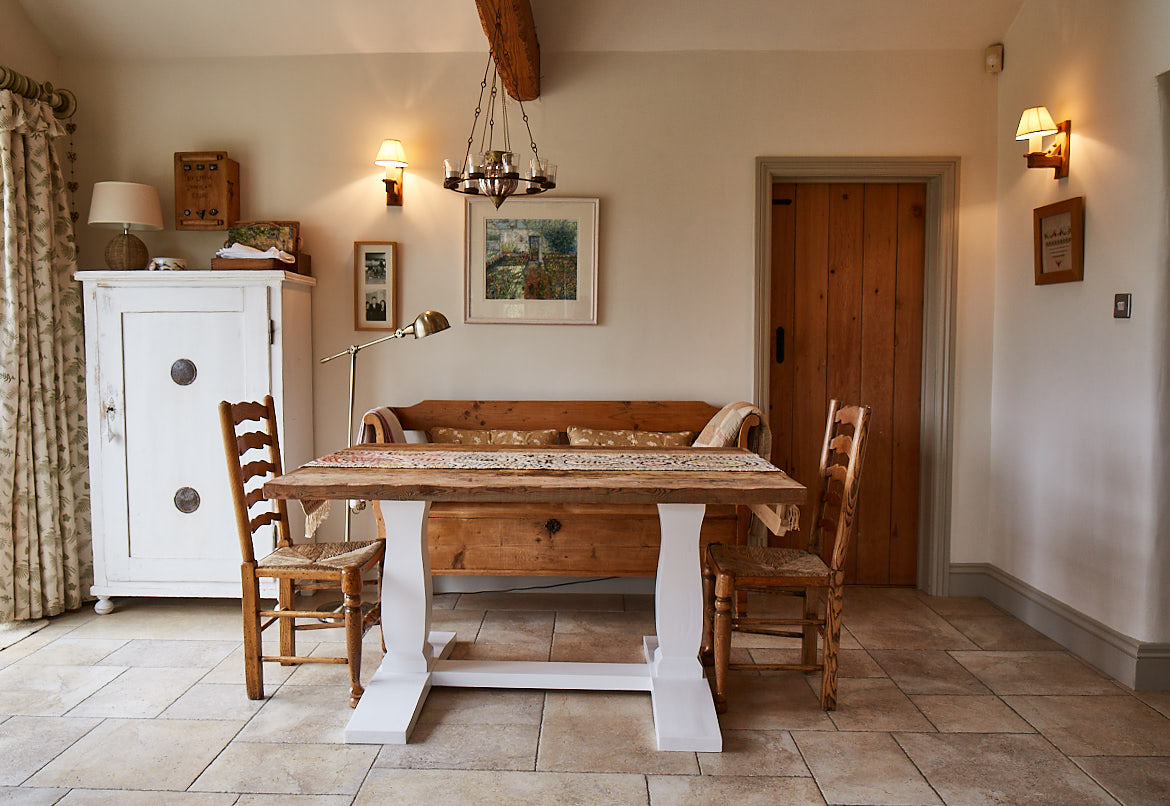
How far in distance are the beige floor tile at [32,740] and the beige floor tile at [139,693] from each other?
82mm

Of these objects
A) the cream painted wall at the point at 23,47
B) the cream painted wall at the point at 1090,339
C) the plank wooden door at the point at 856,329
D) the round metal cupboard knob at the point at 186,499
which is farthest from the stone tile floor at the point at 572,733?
the cream painted wall at the point at 23,47

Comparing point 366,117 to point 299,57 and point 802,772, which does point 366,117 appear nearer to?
point 299,57

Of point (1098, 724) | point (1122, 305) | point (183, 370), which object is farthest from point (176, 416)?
point (1122, 305)

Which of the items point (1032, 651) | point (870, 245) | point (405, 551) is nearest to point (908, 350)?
point (870, 245)

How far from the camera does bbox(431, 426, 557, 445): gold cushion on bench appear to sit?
12.5 ft

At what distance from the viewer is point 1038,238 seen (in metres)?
3.46

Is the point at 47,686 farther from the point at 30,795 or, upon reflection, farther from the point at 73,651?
the point at 30,795

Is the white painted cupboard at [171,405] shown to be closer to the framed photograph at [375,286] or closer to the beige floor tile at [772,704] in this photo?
the framed photograph at [375,286]

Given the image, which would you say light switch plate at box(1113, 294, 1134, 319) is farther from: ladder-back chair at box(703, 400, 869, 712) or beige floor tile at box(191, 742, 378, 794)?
beige floor tile at box(191, 742, 378, 794)

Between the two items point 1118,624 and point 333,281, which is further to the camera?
point 333,281

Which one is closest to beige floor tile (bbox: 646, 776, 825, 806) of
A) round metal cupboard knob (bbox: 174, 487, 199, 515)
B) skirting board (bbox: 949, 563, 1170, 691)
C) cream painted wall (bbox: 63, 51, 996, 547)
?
skirting board (bbox: 949, 563, 1170, 691)

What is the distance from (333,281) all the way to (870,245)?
2575mm

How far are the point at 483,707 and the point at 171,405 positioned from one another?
1966 mm

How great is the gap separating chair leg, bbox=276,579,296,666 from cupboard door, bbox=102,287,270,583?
0.83m
